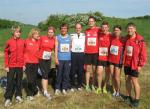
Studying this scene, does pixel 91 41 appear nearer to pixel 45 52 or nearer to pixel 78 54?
pixel 78 54

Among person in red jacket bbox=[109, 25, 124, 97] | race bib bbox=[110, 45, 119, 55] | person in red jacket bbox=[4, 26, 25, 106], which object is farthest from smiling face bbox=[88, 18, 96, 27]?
person in red jacket bbox=[4, 26, 25, 106]

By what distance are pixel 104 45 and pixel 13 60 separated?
2387mm

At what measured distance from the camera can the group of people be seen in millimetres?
9914

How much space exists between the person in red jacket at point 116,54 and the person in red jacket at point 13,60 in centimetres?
230

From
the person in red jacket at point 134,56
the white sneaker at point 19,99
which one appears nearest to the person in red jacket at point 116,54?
the person in red jacket at point 134,56

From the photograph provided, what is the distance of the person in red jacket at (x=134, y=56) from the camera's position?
9367mm

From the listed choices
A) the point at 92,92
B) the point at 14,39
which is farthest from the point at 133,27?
the point at 14,39

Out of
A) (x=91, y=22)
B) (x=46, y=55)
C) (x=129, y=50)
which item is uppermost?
(x=91, y=22)

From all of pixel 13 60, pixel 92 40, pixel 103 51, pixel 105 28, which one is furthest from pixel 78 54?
pixel 13 60

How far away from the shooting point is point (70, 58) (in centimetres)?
1063

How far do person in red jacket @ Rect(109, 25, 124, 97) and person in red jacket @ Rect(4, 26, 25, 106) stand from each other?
7.55ft

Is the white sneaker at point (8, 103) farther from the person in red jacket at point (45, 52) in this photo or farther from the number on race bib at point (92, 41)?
the number on race bib at point (92, 41)

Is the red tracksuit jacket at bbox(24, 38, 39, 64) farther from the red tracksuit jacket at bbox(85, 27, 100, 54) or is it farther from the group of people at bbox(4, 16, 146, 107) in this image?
the red tracksuit jacket at bbox(85, 27, 100, 54)

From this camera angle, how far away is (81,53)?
10.7 meters
